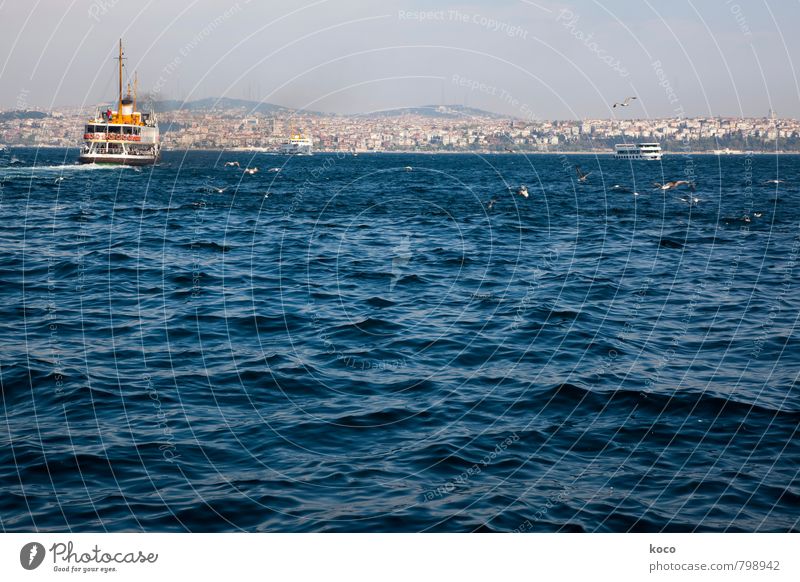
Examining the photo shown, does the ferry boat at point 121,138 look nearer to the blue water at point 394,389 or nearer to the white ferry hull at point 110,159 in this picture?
the white ferry hull at point 110,159

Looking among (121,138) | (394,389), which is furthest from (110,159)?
(394,389)

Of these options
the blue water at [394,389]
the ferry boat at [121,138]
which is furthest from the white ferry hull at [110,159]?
the blue water at [394,389]

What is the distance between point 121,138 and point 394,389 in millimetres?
98585

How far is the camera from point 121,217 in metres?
46.3

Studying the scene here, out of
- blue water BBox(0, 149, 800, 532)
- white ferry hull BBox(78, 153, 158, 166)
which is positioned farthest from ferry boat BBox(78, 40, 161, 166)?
blue water BBox(0, 149, 800, 532)

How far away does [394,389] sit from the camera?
49.4 ft

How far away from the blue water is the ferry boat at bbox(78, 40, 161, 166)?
7221cm

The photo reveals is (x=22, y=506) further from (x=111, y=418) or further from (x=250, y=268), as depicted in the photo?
(x=250, y=268)

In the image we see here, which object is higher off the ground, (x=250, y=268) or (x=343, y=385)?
(x=250, y=268)

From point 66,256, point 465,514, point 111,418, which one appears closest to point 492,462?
point 465,514

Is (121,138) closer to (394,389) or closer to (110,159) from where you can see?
(110,159)

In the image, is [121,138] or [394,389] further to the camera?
[121,138]

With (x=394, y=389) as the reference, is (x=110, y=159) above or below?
above

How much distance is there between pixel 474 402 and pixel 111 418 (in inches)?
243
